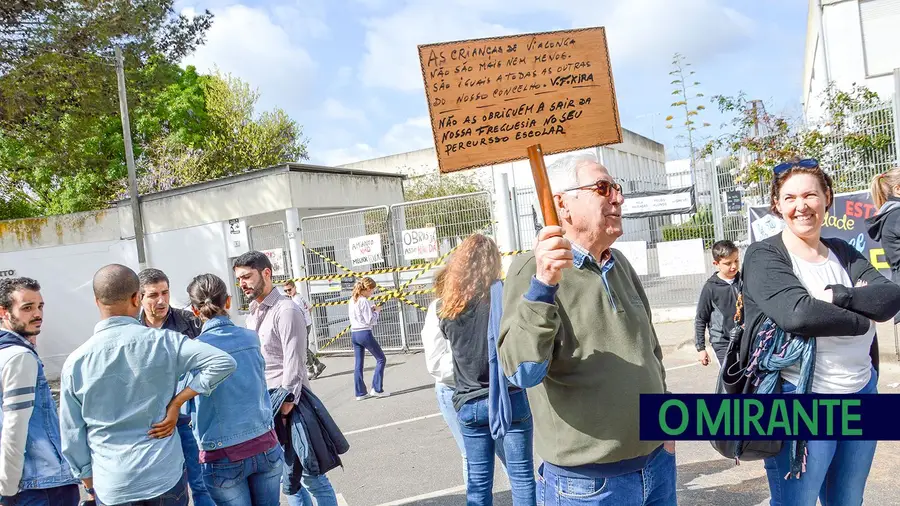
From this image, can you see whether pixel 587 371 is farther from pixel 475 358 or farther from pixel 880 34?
pixel 880 34

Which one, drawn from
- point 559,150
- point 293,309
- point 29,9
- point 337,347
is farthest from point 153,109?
point 559,150

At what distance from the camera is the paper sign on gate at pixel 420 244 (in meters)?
12.6

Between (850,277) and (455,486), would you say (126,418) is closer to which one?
(455,486)

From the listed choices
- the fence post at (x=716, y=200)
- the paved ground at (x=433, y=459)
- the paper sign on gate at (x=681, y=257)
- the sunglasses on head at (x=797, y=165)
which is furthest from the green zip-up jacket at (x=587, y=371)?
the fence post at (x=716, y=200)

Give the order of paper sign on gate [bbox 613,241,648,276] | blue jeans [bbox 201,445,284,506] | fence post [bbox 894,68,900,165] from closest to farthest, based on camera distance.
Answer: blue jeans [bbox 201,445,284,506], fence post [bbox 894,68,900,165], paper sign on gate [bbox 613,241,648,276]

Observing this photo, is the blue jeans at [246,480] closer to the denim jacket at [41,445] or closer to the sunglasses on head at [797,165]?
the denim jacket at [41,445]

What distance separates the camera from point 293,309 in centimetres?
429

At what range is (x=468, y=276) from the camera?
379 centimetres

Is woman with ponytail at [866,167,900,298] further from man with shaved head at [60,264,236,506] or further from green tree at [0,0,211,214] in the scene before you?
green tree at [0,0,211,214]

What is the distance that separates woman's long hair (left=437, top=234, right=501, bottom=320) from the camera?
3.76 metres

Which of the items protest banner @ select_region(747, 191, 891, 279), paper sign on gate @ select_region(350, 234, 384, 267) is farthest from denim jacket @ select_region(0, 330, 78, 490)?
paper sign on gate @ select_region(350, 234, 384, 267)

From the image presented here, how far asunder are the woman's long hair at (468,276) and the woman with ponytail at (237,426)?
1.09m

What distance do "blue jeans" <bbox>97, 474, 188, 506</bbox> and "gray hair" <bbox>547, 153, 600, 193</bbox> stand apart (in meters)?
2.28

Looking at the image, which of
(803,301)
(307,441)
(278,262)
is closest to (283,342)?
(307,441)
